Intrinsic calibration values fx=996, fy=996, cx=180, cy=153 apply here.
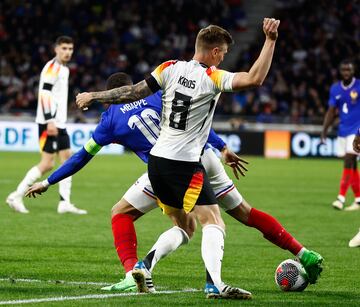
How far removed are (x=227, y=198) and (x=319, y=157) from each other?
20845mm

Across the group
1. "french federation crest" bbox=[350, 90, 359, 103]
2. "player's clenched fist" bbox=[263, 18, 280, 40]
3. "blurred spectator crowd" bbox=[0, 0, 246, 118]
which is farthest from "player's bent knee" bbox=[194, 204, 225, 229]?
"blurred spectator crowd" bbox=[0, 0, 246, 118]

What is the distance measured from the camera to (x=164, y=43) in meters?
34.8

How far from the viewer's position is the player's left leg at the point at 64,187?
14383 millimetres

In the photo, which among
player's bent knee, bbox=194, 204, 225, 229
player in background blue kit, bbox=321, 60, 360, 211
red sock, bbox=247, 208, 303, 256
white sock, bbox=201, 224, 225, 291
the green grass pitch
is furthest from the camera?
player in background blue kit, bbox=321, 60, 360, 211

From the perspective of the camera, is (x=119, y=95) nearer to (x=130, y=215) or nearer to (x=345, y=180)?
(x=130, y=215)

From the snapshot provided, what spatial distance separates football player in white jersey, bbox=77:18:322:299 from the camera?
23.7 ft

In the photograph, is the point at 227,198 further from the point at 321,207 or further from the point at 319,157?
the point at 319,157

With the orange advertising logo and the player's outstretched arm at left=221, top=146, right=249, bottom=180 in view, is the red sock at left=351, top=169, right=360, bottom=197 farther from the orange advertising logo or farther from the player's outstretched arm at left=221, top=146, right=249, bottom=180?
the orange advertising logo

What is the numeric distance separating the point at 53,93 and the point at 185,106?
7.48m

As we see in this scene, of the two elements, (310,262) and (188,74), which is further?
(310,262)

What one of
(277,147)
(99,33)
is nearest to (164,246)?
(277,147)

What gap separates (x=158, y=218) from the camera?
46.9 feet

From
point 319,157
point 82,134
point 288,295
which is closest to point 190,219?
point 288,295

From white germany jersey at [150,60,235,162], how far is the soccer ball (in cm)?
132
